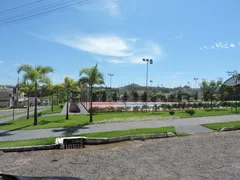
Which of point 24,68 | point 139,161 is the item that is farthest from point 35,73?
point 139,161

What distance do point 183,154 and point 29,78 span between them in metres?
13.6

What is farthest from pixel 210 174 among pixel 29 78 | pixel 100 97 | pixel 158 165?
pixel 100 97

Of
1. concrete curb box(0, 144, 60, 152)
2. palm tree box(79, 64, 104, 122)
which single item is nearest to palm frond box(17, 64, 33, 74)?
palm tree box(79, 64, 104, 122)

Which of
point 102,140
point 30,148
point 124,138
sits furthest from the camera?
point 124,138

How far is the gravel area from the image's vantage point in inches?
258

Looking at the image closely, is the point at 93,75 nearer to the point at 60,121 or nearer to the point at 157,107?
the point at 60,121

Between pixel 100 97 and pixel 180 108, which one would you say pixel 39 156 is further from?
pixel 100 97

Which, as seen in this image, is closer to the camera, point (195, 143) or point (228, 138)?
point (195, 143)

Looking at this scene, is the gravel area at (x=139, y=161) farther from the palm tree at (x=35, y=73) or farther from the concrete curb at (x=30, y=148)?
the palm tree at (x=35, y=73)

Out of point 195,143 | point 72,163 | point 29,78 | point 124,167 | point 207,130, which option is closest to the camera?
point 124,167

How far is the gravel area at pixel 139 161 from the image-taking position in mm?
6555

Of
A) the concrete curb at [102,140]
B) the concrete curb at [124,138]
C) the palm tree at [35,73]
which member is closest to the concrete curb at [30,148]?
the concrete curb at [102,140]

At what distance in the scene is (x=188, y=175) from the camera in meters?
6.39

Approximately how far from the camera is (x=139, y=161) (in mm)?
7781
